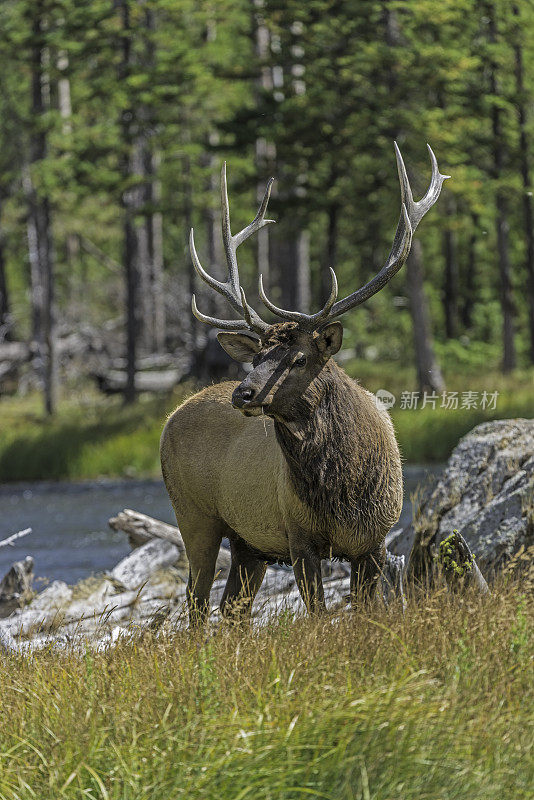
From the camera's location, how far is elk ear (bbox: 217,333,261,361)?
5.43 m

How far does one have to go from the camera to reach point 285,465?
5.45 meters

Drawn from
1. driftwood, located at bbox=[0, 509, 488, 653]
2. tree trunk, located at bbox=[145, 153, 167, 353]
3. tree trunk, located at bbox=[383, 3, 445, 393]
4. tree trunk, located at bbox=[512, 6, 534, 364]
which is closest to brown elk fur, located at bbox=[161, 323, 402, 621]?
driftwood, located at bbox=[0, 509, 488, 653]

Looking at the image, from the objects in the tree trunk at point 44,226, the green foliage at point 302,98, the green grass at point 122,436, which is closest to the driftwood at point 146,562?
the green grass at point 122,436

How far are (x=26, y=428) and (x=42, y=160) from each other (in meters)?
5.33

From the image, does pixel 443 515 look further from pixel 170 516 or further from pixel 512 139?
pixel 512 139

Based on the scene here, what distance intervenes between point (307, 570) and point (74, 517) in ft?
33.8

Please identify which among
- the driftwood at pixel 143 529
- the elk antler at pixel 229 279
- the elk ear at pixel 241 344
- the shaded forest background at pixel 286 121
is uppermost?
the shaded forest background at pixel 286 121

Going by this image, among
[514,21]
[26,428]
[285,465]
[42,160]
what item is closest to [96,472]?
[26,428]

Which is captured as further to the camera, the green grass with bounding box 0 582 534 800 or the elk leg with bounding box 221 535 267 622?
the elk leg with bounding box 221 535 267 622

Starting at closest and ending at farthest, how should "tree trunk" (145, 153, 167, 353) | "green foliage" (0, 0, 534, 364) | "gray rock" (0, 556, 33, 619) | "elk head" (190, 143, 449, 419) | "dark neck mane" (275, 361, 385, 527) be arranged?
"elk head" (190, 143, 449, 419) < "dark neck mane" (275, 361, 385, 527) < "gray rock" (0, 556, 33, 619) < "green foliage" (0, 0, 534, 364) < "tree trunk" (145, 153, 167, 353)

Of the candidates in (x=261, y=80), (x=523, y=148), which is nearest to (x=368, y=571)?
(x=523, y=148)

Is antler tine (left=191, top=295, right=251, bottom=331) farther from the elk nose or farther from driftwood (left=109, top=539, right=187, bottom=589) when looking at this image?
driftwood (left=109, top=539, right=187, bottom=589)

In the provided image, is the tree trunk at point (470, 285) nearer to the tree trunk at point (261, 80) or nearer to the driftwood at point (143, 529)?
the tree trunk at point (261, 80)

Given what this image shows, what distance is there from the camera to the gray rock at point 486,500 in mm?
6645
